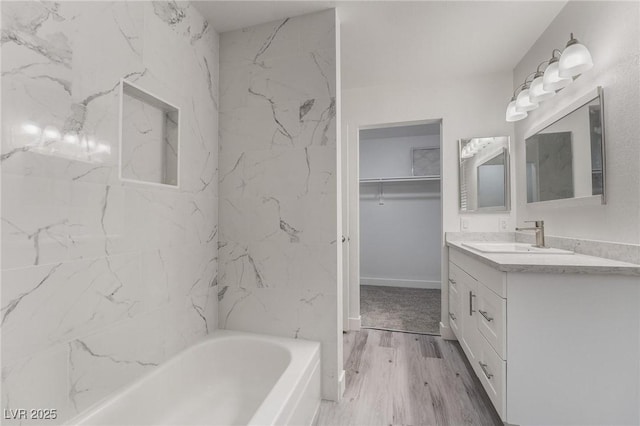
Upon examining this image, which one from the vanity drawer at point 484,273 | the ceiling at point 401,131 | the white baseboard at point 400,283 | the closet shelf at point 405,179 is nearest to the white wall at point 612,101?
the vanity drawer at point 484,273

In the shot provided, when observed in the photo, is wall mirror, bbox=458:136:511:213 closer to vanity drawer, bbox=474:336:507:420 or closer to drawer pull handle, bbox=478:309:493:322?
drawer pull handle, bbox=478:309:493:322

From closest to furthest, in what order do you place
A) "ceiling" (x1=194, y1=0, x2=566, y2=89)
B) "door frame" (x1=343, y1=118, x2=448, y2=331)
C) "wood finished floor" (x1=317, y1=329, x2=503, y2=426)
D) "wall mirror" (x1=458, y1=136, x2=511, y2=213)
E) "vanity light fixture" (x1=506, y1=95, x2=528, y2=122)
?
"wood finished floor" (x1=317, y1=329, x2=503, y2=426) → "ceiling" (x1=194, y1=0, x2=566, y2=89) → "vanity light fixture" (x1=506, y1=95, x2=528, y2=122) → "wall mirror" (x1=458, y1=136, x2=511, y2=213) → "door frame" (x1=343, y1=118, x2=448, y2=331)

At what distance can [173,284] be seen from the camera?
5.02 feet

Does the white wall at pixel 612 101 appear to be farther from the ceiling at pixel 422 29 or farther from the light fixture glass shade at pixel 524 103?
the ceiling at pixel 422 29

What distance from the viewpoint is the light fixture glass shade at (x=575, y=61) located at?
1459mm

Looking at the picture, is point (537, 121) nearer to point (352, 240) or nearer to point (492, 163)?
point (492, 163)

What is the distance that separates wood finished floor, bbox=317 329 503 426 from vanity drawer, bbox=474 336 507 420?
24cm

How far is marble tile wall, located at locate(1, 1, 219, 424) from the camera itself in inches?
35.6

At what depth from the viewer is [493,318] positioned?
56.1 inches

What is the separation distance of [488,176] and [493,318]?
4.86ft

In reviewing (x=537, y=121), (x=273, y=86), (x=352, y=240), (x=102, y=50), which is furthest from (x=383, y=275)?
(x=102, y=50)

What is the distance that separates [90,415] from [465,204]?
272cm

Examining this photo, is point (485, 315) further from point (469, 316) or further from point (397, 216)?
point (397, 216)

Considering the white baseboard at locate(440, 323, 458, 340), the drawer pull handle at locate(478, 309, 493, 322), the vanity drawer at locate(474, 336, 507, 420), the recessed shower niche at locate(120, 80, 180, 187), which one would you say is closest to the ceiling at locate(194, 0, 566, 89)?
the recessed shower niche at locate(120, 80, 180, 187)
